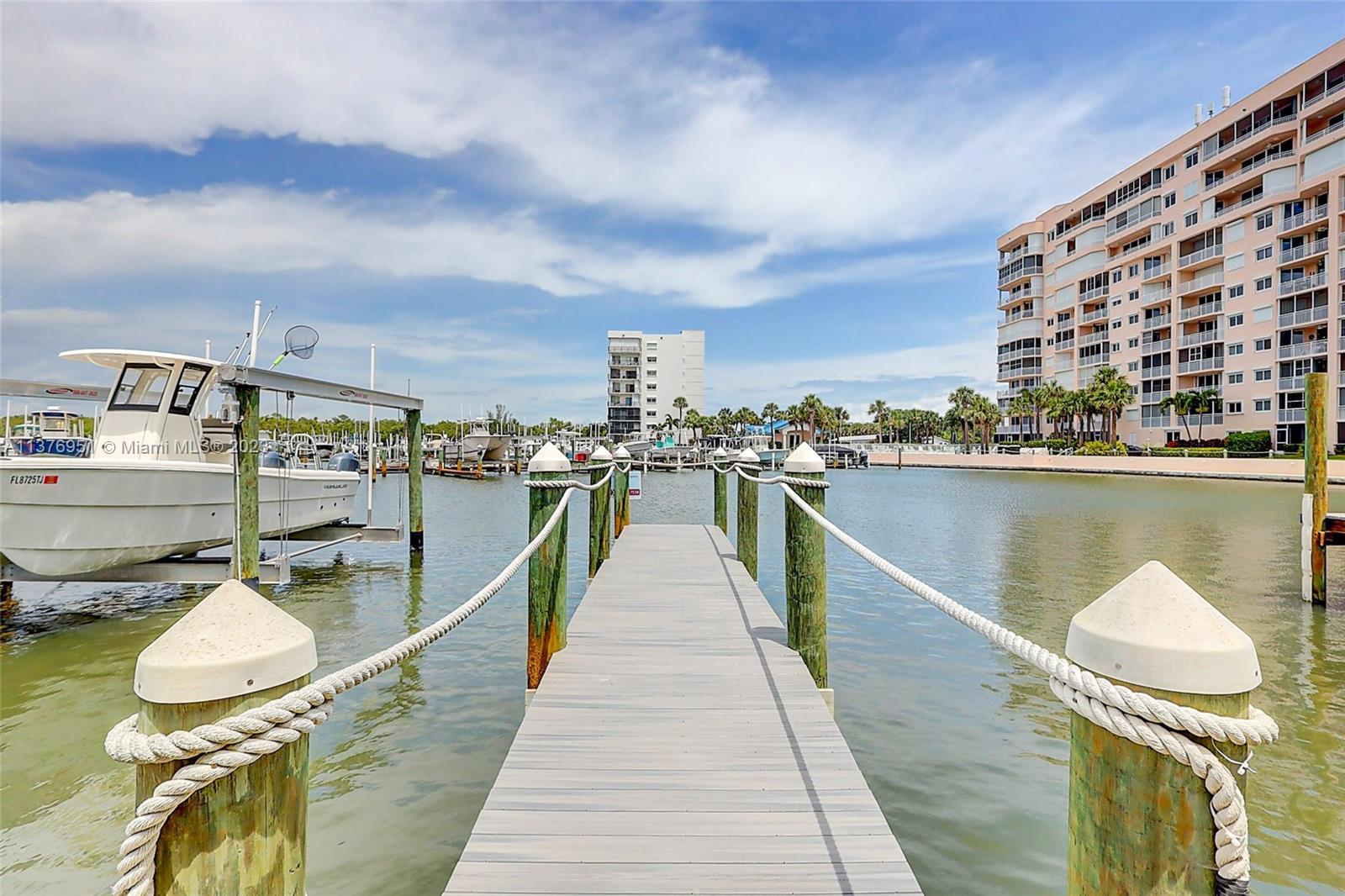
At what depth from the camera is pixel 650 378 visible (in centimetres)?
9956

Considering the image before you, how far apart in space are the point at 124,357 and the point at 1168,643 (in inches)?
531

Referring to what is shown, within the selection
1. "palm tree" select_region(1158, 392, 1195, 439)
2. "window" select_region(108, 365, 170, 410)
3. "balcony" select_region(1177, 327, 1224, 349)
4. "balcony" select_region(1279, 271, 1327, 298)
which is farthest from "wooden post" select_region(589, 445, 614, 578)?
"balcony" select_region(1177, 327, 1224, 349)

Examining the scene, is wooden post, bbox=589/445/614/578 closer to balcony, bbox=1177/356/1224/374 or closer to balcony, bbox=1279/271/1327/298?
balcony, bbox=1279/271/1327/298

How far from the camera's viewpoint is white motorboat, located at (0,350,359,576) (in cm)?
897

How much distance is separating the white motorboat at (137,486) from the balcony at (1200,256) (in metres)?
62.1

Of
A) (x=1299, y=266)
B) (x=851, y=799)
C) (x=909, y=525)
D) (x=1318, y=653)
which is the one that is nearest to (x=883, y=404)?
(x=1299, y=266)

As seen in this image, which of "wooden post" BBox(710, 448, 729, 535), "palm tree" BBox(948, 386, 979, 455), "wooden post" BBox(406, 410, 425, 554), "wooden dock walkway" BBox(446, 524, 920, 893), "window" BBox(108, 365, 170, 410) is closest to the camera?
"wooden dock walkway" BBox(446, 524, 920, 893)

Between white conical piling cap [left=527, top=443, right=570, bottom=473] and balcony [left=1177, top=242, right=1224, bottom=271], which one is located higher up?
balcony [left=1177, top=242, right=1224, bottom=271]

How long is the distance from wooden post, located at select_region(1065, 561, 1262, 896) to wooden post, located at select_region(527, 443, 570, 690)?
3934 mm

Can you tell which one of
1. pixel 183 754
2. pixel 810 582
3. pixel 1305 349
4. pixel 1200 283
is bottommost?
pixel 810 582

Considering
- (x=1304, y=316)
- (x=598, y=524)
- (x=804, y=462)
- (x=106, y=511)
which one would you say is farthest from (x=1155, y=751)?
(x=1304, y=316)

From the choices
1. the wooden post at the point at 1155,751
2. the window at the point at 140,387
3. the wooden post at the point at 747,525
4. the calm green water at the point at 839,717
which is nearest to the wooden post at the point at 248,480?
the calm green water at the point at 839,717

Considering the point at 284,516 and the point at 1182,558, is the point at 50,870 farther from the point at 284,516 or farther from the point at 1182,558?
the point at 1182,558

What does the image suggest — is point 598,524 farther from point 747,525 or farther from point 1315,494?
point 1315,494
